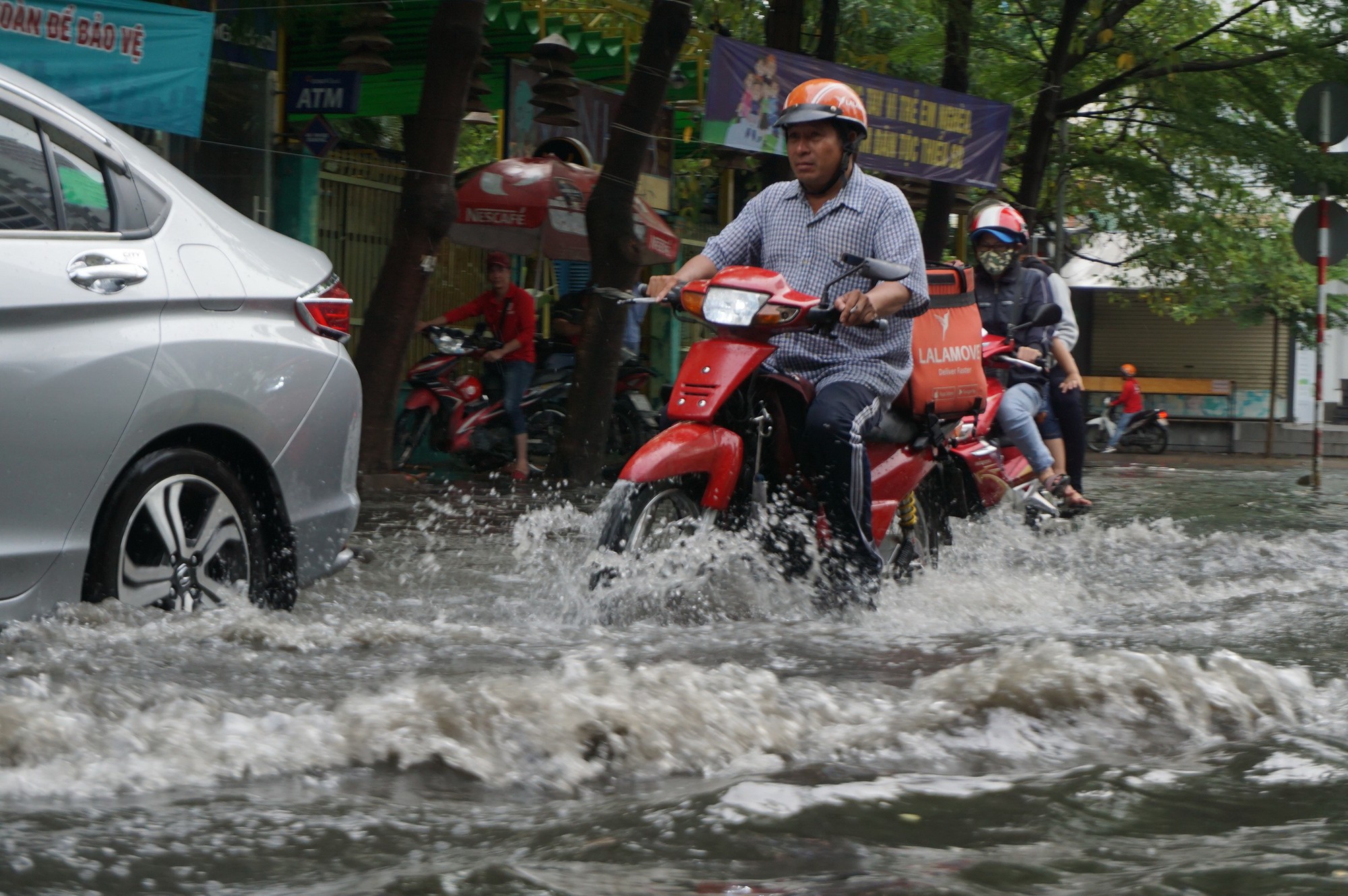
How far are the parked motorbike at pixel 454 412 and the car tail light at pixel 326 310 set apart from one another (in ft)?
27.4

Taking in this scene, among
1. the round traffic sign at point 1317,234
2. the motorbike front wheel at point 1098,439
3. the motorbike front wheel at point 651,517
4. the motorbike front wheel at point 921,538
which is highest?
the round traffic sign at point 1317,234

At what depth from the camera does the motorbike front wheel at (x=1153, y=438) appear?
27391 millimetres

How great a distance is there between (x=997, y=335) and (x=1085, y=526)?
5.99 feet

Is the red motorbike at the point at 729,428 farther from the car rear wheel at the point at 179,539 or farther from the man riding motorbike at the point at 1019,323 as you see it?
the man riding motorbike at the point at 1019,323

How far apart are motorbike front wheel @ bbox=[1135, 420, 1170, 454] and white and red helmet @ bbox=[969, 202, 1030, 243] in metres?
19.7

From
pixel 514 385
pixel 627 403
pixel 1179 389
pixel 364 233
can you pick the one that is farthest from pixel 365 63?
pixel 1179 389

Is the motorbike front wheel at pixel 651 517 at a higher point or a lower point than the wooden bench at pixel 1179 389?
lower

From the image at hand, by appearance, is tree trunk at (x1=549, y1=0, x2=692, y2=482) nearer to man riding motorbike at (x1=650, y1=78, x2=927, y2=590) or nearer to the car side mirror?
man riding motorbike at (x1=650, y1=78, x2=927, y2=590)

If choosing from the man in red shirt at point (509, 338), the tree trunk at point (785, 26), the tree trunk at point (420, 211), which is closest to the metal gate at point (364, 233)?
the man in red shirt at point (509, 338)

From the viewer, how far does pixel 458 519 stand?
9523 millimetres

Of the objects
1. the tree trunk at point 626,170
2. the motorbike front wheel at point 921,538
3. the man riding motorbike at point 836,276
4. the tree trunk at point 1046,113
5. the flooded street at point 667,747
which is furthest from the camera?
the tree trunk at point 1046,113

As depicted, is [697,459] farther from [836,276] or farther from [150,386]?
[150,386]

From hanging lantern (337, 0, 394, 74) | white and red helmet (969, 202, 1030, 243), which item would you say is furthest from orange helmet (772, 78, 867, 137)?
hanging lantern (337, 0, 394, 74)

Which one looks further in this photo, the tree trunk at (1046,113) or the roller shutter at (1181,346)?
the roller shutter at (1181,346)
